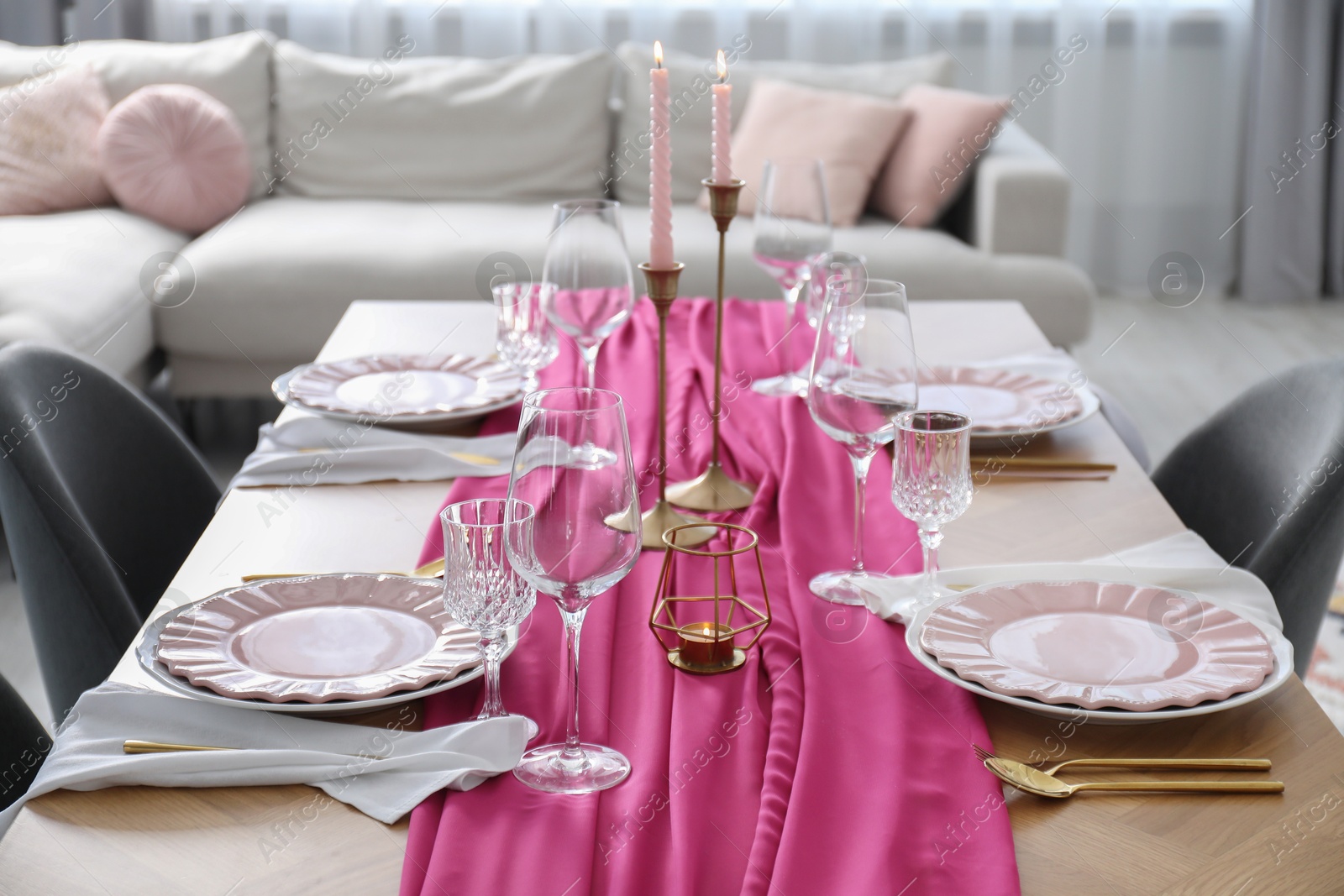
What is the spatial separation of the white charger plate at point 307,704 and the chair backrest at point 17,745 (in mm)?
305

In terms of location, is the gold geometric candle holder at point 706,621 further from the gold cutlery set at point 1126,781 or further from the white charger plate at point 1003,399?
the white charger plate at point 1003,399

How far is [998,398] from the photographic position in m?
1.42

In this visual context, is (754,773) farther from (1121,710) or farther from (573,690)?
(1121,710)

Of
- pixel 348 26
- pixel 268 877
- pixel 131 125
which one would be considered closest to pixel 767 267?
pixel 268 877

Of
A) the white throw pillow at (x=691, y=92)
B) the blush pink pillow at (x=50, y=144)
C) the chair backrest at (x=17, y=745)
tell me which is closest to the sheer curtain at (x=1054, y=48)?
the white throw pillow at (x=691, y=92)

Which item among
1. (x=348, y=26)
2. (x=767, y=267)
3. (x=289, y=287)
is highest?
(x=348, y=26)

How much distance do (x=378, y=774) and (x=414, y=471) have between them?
51 centimetres

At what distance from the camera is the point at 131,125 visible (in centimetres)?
320

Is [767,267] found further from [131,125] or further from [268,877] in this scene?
[131,125]

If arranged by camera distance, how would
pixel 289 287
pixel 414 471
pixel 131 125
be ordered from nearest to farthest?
1. pixel 414 471
2. pixel 289 287
3. pixel 131 125

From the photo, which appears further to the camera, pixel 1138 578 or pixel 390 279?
pixel 390 279

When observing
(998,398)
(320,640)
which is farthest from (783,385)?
(320,640)

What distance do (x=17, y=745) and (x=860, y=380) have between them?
0.77 metres

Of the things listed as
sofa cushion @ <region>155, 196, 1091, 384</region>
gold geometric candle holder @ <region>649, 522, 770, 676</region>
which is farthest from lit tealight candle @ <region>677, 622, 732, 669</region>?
sofa cushion @ <region>155, 196, 1091, 384</region>
